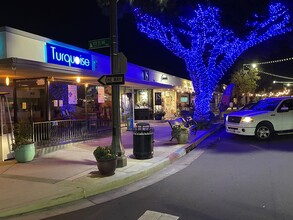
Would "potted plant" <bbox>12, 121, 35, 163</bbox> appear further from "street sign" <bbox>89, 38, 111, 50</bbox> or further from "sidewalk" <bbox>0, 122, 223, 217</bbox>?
"street sign" <bbox>89, 38, 111, 50</bbox>

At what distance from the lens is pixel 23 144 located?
961 centimetres

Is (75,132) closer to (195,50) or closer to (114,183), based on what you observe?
(114,183)

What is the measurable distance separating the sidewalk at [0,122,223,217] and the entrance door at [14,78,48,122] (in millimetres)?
2506

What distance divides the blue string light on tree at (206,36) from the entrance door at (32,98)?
895cm

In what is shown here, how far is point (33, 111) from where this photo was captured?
524 inches

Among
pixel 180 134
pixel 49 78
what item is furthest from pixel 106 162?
pixel 49 78

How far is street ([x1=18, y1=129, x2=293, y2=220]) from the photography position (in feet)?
17.7

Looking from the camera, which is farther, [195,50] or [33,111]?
[195,50]

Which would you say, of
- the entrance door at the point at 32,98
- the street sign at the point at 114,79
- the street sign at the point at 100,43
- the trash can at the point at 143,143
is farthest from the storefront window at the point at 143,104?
the street sign at the point at 114,79

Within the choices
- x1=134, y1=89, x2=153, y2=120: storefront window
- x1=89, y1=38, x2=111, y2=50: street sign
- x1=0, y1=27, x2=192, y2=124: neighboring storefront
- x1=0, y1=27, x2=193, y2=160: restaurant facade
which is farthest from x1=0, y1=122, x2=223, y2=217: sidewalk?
x1=134, y1=89, x2=153, y2=120: storefront window

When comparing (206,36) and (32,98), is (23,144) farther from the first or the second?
(206,36)

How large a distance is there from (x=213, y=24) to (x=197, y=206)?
16.1 m

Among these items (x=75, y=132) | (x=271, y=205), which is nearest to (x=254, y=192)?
(x=271, y=205)

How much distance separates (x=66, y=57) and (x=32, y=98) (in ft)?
7.48
